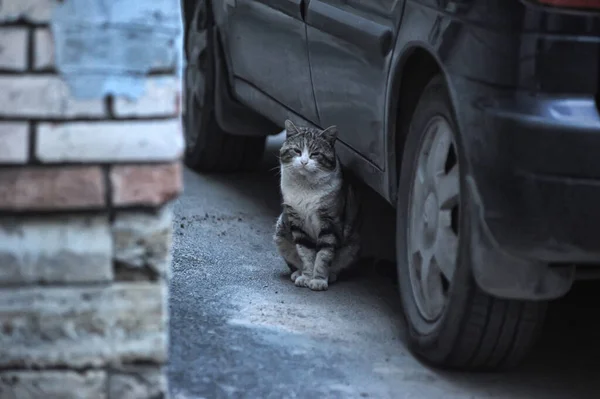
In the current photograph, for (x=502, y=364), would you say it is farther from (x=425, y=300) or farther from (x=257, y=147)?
(x=257, y=147)

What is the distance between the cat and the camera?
5.58m

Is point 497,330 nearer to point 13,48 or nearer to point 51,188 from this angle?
point 51,188

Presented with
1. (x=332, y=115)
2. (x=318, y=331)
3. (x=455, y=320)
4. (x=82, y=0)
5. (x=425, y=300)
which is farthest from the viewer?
(x=332, y=115)

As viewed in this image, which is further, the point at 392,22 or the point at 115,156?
the point at 392,22

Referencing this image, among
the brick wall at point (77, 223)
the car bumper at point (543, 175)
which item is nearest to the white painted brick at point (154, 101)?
the brick wall at point (77, 223)

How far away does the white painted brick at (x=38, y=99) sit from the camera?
2883mm

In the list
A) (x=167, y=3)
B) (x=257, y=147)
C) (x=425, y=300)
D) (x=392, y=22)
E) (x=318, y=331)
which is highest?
(x=167, y=3)

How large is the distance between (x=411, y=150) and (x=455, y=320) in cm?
71

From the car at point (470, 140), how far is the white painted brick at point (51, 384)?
1261 millimetres

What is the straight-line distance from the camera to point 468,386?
412 cm

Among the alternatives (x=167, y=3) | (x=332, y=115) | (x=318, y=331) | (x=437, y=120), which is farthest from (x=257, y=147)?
(x=167, y=3)

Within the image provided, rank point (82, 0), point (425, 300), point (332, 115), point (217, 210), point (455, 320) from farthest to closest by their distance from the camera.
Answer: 1. point (217, 210)
2. point (332, 115)
3. point (425, 300)
4. point (455, 320)
5. point (82, 0)

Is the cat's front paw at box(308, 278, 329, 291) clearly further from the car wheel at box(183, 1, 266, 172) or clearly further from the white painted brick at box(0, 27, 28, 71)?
the white painted brick at box(0, 27, 28, 71)

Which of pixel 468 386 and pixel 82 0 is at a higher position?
pixel 82 0
